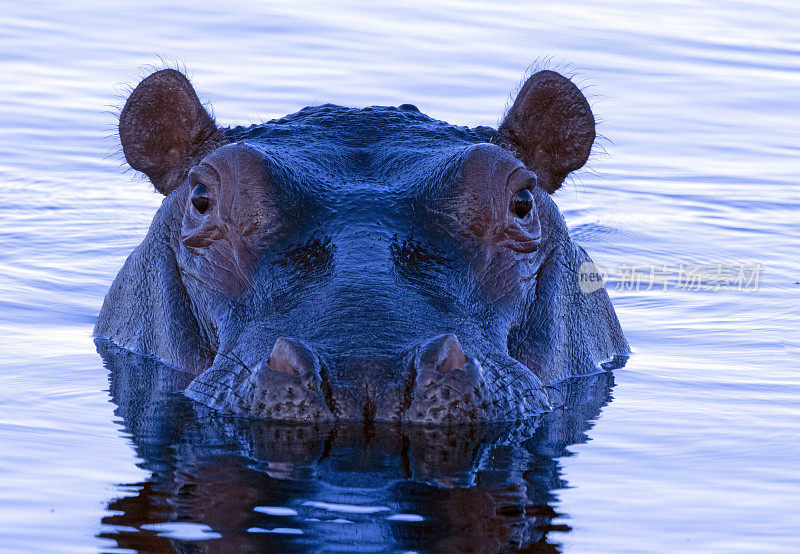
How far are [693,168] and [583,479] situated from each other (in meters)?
10.2

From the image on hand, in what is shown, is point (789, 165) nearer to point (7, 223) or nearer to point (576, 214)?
point (576, 214)

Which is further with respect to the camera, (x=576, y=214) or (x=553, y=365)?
(x=576, y=214)

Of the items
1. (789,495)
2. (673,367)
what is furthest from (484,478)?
(673,367)

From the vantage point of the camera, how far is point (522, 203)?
7.94 m

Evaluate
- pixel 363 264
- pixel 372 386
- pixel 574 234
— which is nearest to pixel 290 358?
pixel 372 386

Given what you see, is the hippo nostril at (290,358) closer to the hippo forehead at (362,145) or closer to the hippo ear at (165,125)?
the hippo forehead at (362,145)

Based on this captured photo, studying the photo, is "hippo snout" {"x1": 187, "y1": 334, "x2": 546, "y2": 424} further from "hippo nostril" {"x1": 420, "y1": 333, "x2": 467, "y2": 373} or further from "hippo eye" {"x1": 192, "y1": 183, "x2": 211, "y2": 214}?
"hippo eye" {"x1": 192, "y1": 183, "x2": 211, "y2": 214}

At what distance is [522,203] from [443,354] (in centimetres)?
190

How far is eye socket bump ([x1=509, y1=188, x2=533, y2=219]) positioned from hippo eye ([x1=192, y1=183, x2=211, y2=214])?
1.51 m

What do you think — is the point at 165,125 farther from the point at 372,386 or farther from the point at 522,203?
the point at 372,386

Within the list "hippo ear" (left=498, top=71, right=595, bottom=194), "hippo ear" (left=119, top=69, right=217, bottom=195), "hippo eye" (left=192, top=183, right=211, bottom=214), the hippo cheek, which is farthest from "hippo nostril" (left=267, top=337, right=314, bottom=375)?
"hippo ear" (left=498, top=71, right=595, bottom=194)

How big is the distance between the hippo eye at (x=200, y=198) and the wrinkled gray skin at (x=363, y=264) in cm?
1

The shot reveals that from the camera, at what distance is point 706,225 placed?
14273 millimetres

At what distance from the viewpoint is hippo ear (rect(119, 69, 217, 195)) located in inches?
346
